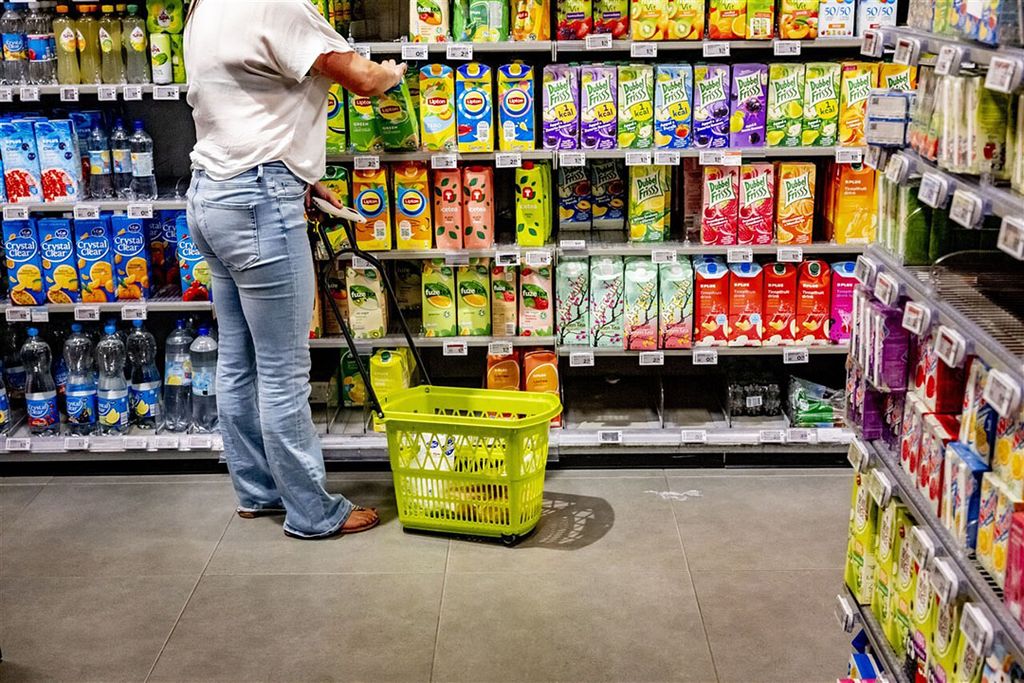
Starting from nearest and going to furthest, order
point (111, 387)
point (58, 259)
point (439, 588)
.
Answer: point (439, 588)
point (58, 259)
point (111, 387)

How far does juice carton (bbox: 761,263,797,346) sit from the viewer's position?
5.07 metres

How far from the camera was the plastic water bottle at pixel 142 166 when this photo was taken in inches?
202

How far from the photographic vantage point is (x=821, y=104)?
4.87 metres

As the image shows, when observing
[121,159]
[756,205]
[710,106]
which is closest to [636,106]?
[710,106]

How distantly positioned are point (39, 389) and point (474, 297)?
209 centimetres

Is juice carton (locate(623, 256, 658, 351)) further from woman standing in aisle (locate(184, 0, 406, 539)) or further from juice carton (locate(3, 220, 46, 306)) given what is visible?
juice carton (locate(3, 220, 46, 306))

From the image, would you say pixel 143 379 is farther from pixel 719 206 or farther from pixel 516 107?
pixel 719 206

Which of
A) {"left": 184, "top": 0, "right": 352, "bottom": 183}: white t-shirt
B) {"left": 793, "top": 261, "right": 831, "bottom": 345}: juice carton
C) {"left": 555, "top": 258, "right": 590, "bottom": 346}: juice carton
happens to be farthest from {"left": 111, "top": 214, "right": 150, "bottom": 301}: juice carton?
{"left": 793, "top": 261, "right": 831, "bottom": 345}: juice carton

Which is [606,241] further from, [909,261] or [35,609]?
[35,609]

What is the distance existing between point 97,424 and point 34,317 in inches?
21.7

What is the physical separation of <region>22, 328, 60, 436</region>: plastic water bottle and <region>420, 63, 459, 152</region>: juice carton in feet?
6.65

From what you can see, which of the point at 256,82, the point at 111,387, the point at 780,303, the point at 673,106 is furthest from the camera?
the point at 111,387

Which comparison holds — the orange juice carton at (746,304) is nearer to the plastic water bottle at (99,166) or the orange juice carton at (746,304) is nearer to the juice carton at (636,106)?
the juice carton at (636,106)

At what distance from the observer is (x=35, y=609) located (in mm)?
4184
